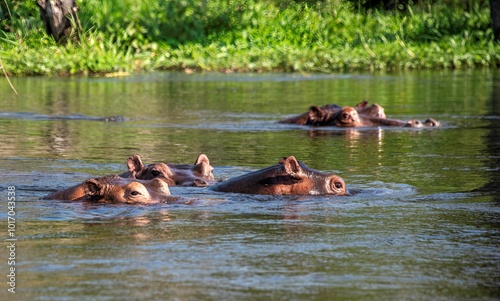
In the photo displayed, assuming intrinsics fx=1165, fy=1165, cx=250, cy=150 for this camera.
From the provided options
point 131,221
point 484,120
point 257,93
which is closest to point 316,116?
point 484,120

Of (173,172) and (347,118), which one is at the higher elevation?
(173,172)

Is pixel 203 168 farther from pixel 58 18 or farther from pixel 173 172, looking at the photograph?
pixel 58 18

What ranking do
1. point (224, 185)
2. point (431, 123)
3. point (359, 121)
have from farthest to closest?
point (359, 121)
point (431, 123)
point (224, 185)

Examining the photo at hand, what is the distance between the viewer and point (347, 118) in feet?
44.8

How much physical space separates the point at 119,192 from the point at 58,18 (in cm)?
1826

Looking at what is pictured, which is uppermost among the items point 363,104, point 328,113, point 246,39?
point 246,39

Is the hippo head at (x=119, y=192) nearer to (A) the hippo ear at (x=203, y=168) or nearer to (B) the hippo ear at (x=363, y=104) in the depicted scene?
(A) the hippo ear at (x=203, y=168)

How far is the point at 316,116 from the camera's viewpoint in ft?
45.7

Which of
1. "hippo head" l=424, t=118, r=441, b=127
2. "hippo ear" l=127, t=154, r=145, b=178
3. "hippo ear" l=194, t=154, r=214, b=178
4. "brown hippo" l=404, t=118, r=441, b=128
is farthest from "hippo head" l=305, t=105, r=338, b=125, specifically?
"hippo ear" l=127, t=154, r=145, b=178

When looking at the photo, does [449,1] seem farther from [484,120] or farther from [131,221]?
[131,221]

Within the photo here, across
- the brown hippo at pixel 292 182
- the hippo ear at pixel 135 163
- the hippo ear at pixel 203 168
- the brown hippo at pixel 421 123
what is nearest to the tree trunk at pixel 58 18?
the brown hippo at pixel 421 123

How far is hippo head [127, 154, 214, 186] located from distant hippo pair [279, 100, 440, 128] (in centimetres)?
524

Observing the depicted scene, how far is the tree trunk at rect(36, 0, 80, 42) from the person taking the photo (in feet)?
81.9

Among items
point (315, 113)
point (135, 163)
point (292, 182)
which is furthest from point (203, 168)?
point (315, 113)
